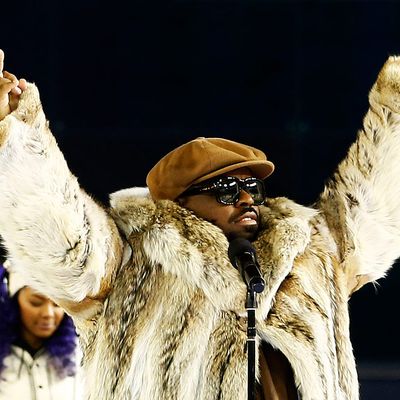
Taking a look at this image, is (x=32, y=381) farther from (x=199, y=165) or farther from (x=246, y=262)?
(x=246, y=262)

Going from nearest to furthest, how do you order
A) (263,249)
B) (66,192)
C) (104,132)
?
(66,192) < (263,249) < (104,132)

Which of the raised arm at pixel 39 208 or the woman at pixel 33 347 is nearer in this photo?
the raised arm at pixel 39 208

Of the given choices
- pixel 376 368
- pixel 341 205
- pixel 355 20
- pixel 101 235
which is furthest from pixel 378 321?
pixel 101 235

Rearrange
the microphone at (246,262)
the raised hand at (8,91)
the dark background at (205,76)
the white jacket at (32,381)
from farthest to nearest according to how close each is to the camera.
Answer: the dark background at (205,76)
the white jacket at (32,381)
the raised hand at (8,91)
the microphone at (246,262)

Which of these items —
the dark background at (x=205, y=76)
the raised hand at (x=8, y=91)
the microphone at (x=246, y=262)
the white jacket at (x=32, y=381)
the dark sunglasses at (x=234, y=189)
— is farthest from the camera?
the dark background at (x=205, y=76)

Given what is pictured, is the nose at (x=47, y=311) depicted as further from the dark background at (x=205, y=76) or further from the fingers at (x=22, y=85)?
the fingers at (x=22, y=85)

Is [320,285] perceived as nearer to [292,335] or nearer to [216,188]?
[292,335]

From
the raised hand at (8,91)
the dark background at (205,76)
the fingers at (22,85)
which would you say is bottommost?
the raised hand at (8,91)

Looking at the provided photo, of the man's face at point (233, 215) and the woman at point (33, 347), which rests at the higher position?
the woman at point (33, 347)

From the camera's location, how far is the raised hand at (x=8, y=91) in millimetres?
2443

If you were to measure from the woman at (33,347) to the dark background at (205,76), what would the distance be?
1230mm

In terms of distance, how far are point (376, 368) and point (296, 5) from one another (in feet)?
5.57

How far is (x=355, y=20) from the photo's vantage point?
17.3 feet

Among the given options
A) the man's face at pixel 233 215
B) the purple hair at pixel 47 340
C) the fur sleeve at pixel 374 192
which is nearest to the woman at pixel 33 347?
the purple hair at pixel 47 340
